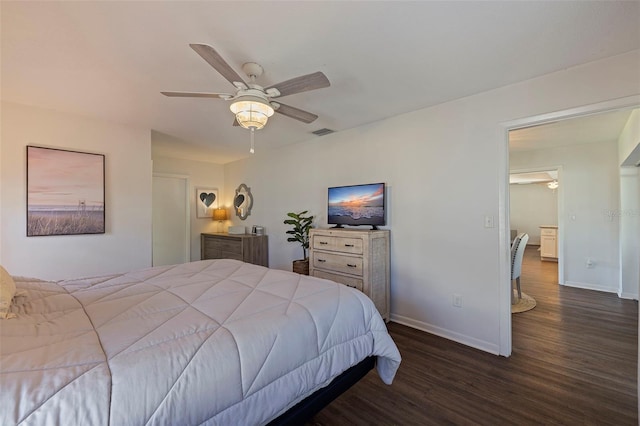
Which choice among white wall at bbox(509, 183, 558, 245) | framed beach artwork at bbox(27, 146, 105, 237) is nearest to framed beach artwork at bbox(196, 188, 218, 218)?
framed beach artwork at bbox(27, 146, 105, 237)

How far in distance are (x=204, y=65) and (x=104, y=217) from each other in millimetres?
2330

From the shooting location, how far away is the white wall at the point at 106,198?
9.07 feet

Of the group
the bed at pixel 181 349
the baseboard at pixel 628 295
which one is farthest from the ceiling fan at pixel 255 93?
the baseboard at pixel 628 295

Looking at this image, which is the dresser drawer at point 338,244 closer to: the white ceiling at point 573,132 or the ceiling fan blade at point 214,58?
the ceiling fan blade at point 214,58

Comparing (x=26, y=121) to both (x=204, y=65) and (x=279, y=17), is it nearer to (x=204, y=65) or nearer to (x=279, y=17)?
(x=204, y=65)

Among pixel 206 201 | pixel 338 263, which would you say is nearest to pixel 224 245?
pixel 206 201

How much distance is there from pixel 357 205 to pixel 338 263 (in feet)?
2.51

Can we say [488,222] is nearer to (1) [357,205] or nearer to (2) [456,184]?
(2) [456,184]

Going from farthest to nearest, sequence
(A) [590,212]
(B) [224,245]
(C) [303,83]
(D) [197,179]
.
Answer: (D) [197,179] → (B) [224,245] → (A) [590,212] → (C) [303,83]

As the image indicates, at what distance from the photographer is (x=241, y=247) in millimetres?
4633

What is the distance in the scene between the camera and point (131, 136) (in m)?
3.48

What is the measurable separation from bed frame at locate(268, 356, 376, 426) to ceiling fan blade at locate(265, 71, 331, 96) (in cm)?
177

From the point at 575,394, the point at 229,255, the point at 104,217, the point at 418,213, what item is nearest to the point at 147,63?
the point at 104,217

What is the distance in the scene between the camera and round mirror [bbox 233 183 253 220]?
534 centimetres
